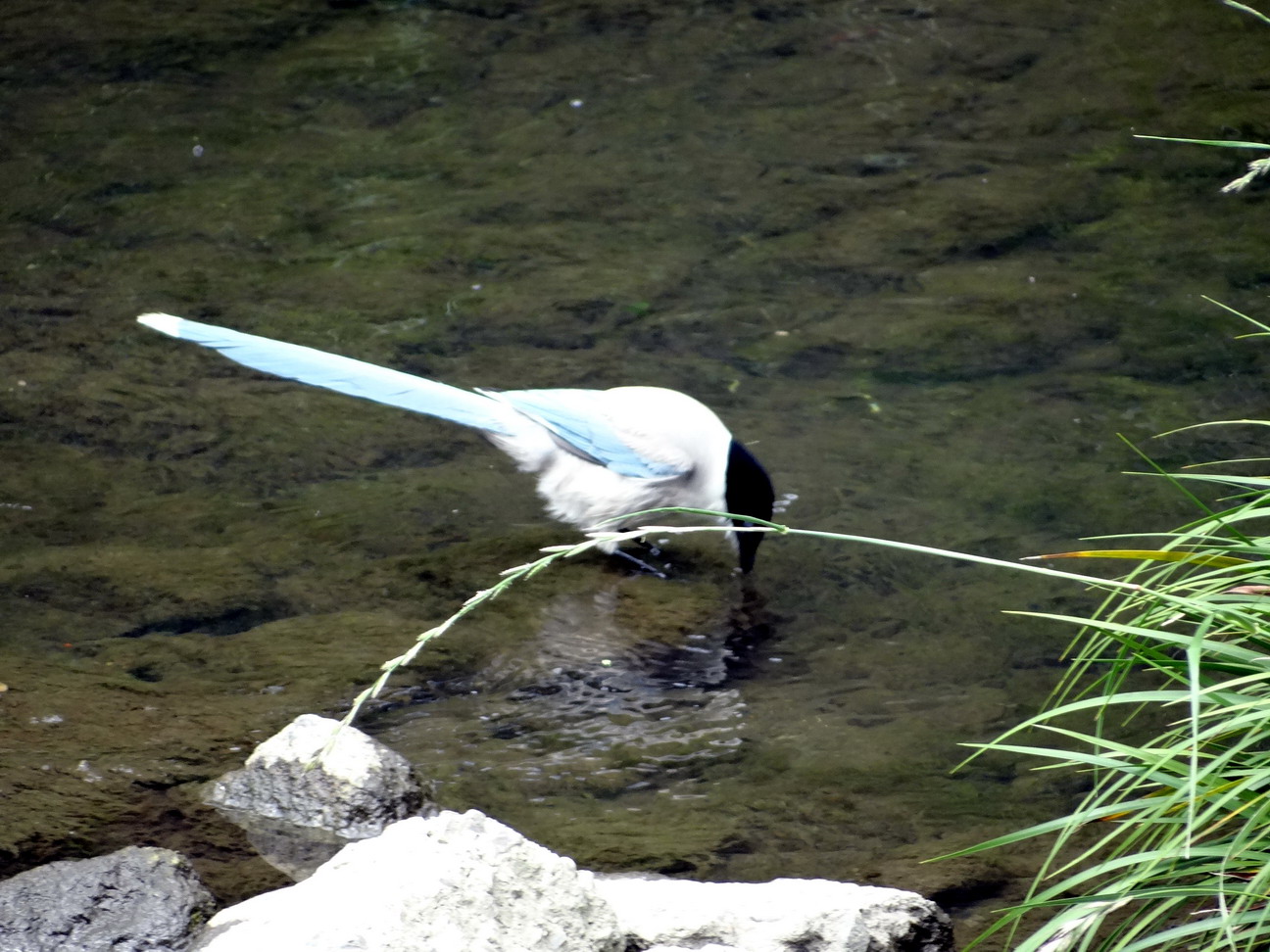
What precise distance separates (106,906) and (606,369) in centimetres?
292

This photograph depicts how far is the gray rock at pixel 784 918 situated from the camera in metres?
2.13

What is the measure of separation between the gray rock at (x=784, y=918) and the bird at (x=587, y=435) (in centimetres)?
169

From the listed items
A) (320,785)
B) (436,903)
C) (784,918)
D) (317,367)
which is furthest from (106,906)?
(317,367)

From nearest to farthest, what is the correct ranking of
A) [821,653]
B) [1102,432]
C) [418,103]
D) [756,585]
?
[821,653], [756,585], [1102,432], [418,103]

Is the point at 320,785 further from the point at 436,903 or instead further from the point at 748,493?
the point at 748,493

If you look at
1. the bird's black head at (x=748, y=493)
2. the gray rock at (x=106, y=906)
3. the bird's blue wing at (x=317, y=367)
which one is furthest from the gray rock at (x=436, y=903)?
the bird's blue wing at (x=317, y=367)

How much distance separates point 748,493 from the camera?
3.90 metres

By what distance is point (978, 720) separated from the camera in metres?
3.10

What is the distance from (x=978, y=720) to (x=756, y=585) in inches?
36.7

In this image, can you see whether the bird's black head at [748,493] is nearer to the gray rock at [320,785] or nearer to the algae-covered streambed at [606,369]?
the algae-covered streambed at [606,369]

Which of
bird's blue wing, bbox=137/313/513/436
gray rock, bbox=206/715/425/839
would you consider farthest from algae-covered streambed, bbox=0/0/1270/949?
bird's blue wing, bbox=137/313/513/436

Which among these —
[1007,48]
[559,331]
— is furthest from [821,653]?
[1007,48]

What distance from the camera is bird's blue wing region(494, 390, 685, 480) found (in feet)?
13.1

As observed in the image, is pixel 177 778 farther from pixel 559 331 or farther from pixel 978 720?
pixel 559 331
